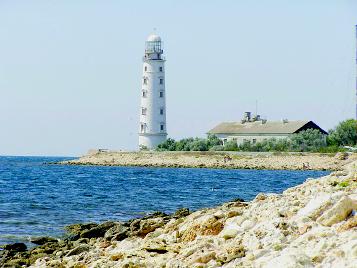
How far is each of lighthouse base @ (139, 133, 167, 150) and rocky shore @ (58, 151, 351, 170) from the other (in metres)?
1.44

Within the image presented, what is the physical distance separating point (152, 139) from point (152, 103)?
3.77 m

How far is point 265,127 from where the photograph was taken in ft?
259

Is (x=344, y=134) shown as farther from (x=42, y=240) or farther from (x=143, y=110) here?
(x=42, y=240)

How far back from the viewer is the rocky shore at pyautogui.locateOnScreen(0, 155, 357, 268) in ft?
35.3

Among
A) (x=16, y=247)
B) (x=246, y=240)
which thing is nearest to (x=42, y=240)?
(x=16, y=247)

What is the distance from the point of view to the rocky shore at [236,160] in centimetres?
6475

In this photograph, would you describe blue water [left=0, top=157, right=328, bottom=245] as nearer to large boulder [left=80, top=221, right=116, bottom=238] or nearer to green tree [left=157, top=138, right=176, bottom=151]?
large boulder [left=80, top=221, right=116, bottom=238]

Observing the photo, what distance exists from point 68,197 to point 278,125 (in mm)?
47620

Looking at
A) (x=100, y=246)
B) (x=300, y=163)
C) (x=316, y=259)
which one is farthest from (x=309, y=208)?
(x=300, y=163)

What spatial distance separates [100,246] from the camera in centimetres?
1598

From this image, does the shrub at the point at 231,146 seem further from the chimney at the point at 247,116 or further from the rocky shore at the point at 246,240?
the rocky shore at the point at 246,240

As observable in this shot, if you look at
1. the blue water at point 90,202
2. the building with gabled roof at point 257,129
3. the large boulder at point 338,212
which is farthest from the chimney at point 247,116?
the large boulder at point 338,212

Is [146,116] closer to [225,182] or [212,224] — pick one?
[225,182]

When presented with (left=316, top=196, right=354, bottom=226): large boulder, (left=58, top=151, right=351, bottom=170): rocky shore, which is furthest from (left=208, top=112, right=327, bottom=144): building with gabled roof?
(left=316, top=196, right=354, bottom=226): large boulder
